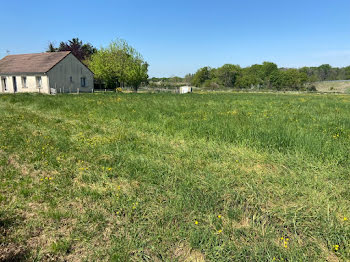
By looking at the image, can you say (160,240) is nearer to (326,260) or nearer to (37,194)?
(326,260)

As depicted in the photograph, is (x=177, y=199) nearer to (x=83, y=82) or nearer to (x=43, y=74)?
(x=43, y=74)

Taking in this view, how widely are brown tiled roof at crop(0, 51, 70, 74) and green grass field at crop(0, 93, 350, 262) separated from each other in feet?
94.4

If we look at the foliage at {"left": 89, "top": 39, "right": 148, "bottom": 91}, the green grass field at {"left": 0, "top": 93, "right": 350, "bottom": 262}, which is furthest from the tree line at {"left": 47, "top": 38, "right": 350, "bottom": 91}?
the green grass field at {"left": 0, "top": 93, "right": 350, "bottom": 262}

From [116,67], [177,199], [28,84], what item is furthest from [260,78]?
[177,199]

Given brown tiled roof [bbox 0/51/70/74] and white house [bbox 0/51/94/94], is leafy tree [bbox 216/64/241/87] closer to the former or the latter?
white house [bbox 0/51/94/94]

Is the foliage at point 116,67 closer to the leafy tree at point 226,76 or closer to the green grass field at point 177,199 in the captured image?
the green grass field at point 177,199

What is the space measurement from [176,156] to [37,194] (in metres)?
2.97

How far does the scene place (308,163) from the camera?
4781mm

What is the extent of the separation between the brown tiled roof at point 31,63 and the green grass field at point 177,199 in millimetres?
28782

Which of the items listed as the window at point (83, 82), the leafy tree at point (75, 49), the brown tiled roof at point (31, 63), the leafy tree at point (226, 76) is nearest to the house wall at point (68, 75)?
the window at point (83, 82)

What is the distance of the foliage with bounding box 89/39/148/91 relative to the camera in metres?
43.0

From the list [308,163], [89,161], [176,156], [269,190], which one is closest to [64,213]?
[89,161]

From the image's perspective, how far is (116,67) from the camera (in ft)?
143

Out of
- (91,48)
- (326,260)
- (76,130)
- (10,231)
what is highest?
(91,48)
